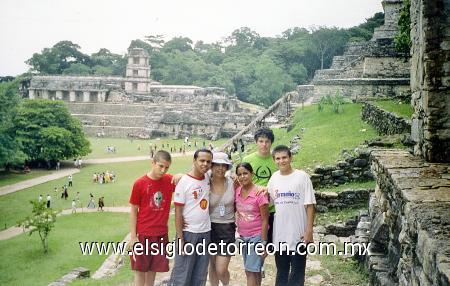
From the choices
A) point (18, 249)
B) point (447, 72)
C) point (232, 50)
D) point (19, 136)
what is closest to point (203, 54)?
point (232, 50)

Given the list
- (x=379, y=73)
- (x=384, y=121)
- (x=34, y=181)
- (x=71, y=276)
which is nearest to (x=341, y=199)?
(x=384, y=121)

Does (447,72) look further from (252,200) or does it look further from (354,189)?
(354,189)

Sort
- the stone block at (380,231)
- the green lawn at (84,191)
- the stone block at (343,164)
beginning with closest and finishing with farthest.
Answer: the stone block at (380,231) → the stone block at (343,164) → the green lawn at (84,191)

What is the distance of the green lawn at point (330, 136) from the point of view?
9992mm

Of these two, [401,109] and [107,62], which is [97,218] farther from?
[107,62]

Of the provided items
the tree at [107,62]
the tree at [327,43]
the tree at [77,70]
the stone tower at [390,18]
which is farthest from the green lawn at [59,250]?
the tree at [107,62]

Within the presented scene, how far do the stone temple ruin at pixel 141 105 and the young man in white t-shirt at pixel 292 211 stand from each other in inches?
1367

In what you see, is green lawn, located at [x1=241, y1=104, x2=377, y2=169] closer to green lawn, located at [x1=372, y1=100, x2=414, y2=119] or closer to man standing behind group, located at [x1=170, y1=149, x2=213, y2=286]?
green lawn, located at [x1=372, y1=100, x2=414, y2=119]

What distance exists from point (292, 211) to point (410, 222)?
125cm

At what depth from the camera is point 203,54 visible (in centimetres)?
6800

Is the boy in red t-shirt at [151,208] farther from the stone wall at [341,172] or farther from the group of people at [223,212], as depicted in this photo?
the stone wall at [341,172]

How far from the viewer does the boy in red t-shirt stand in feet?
14.3

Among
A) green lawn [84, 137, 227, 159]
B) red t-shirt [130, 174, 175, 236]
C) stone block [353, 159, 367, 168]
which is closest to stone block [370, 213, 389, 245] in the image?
red t-shirt [130, 174, 175, 236]

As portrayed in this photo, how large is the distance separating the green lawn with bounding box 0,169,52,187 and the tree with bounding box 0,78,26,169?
1.54ft
